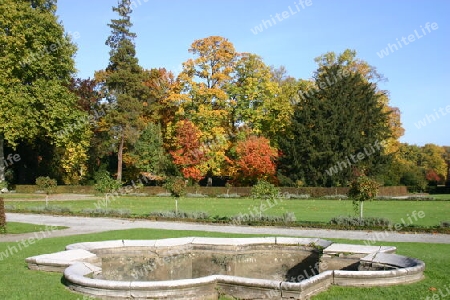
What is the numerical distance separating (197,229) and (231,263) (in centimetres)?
781

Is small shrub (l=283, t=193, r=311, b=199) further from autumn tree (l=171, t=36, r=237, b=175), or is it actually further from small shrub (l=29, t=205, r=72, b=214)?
small shrub (l=29, t=205, r=72, b=214)

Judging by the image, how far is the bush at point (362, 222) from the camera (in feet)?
57.2

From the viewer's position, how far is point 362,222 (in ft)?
57.9

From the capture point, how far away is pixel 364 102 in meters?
46.1

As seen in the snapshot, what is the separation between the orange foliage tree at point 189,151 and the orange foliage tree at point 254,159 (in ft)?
12.3

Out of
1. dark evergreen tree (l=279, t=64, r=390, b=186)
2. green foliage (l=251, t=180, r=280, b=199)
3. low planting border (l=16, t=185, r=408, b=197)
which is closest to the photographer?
green foliage (l=251, t=180, r=280, b=199)

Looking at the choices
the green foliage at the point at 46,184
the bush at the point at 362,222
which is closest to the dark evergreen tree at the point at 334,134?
the green foliage at the point at 46,184

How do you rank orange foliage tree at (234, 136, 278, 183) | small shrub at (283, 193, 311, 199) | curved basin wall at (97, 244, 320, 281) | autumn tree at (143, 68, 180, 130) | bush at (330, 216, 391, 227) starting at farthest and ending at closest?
autumn tree at (143, 68, 180, 130)
orange foliage tree at (234, 136, 278, 183)
small shrub at (283, 193, 311, 199)
bush at (330, 216, 391, 227)
curved basin wall at (97, 244, 320, 281)

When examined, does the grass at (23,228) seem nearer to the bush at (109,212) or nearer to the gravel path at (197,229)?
the gravel path at (197,229)

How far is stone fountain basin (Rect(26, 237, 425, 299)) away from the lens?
7559 mm

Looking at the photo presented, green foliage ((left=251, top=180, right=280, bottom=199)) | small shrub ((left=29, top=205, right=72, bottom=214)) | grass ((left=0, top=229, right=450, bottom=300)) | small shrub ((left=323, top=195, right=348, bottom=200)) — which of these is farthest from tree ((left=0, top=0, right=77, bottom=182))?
grass ((left=0, top=229, right=450, bottom=300))

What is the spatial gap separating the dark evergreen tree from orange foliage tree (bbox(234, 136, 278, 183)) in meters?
2.72

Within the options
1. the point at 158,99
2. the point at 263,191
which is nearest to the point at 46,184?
the point at 263,191

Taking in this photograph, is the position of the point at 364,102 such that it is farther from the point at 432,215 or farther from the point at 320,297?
the point at 320,297
